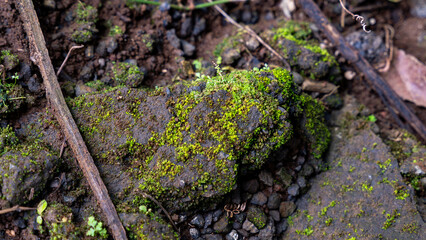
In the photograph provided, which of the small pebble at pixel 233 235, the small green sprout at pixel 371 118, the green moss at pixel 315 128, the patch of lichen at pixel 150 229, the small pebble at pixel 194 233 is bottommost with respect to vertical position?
the small pebble at pixel 233 235

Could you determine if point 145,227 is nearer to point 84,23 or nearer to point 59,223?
point 59,223

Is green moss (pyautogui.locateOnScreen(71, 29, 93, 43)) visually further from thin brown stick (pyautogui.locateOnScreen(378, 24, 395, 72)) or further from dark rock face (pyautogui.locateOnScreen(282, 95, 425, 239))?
thin brown stick (pyautogui.locateOnScreen(378, 24, 395, 72))

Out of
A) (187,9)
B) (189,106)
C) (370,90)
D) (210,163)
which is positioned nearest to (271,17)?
(187,9)

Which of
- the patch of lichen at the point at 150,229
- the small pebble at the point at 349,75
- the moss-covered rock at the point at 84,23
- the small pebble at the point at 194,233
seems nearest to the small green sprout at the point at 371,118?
the small pebble at the point at 349,75

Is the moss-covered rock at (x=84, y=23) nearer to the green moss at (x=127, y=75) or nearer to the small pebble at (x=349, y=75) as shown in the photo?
the green moss at (x=127, y=75)

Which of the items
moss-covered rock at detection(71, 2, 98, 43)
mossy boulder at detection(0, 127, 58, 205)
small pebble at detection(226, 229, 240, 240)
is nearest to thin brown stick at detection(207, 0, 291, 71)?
moss-covered rock at detection(71, 2, 98, 43)
